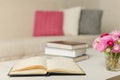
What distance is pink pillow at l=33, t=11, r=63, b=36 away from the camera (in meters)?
3.12

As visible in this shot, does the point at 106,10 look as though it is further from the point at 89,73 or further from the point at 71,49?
the point at 89,73

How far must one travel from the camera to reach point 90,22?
3.15 meters

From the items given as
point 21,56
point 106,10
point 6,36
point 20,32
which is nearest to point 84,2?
point 106,10

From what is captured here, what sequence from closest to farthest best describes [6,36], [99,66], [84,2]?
[99,66], [6,36], [84,2]

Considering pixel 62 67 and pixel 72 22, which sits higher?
pixel 72 22

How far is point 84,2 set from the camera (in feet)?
12.6

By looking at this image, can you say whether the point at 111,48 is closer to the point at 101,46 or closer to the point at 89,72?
the point at 101,46

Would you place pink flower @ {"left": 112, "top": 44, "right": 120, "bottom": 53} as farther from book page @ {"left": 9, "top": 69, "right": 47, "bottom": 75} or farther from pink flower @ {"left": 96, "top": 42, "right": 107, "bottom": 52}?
book page @ {"left": 9, "top": 69, "right": 47, "bottom": 75}

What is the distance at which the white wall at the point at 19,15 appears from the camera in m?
3.10

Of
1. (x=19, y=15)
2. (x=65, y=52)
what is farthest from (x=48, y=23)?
(x=65, y=52)

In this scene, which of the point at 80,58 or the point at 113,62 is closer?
the point at 113,62

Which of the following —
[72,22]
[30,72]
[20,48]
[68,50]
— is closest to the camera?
[30,72]

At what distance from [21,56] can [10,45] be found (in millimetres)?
184

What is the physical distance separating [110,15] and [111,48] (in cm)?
271
